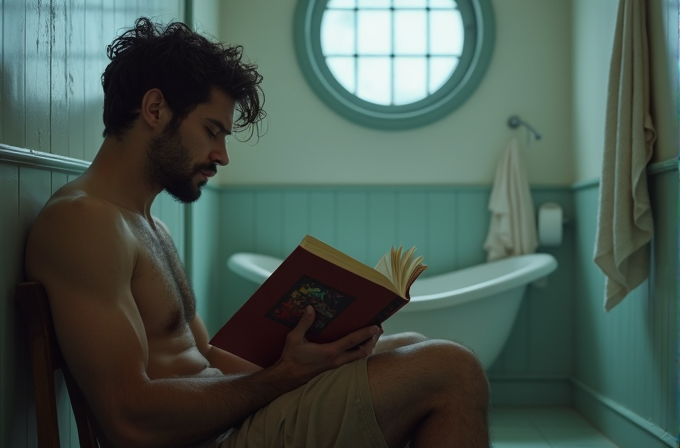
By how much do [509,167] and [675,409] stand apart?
1504 mm

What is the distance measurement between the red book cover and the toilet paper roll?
2152 millimetres

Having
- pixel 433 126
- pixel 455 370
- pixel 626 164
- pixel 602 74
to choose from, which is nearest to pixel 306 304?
pixel 455 370

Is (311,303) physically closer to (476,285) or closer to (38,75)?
(38,75)

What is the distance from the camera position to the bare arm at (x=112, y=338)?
4.05 feet

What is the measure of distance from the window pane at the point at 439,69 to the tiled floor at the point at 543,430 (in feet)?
5.21

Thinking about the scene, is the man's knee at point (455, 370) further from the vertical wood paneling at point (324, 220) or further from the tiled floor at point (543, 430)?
the vertical wood paneling at point (324, 220)

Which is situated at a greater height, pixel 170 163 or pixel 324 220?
pixel 170 163

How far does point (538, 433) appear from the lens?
3.00 m

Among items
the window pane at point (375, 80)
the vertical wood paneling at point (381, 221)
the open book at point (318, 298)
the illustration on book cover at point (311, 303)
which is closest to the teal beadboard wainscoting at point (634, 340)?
the vertical wood paneling at point (381, 221)

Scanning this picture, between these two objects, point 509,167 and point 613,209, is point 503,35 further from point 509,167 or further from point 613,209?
point 613,209

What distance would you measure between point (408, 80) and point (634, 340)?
1731mm

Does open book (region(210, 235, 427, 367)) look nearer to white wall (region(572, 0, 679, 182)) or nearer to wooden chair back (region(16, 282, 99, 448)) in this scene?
wooden chair back (region(16, 282, 99, 448))

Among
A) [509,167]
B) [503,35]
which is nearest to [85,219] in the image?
[509,167]

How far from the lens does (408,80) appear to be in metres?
3.79
